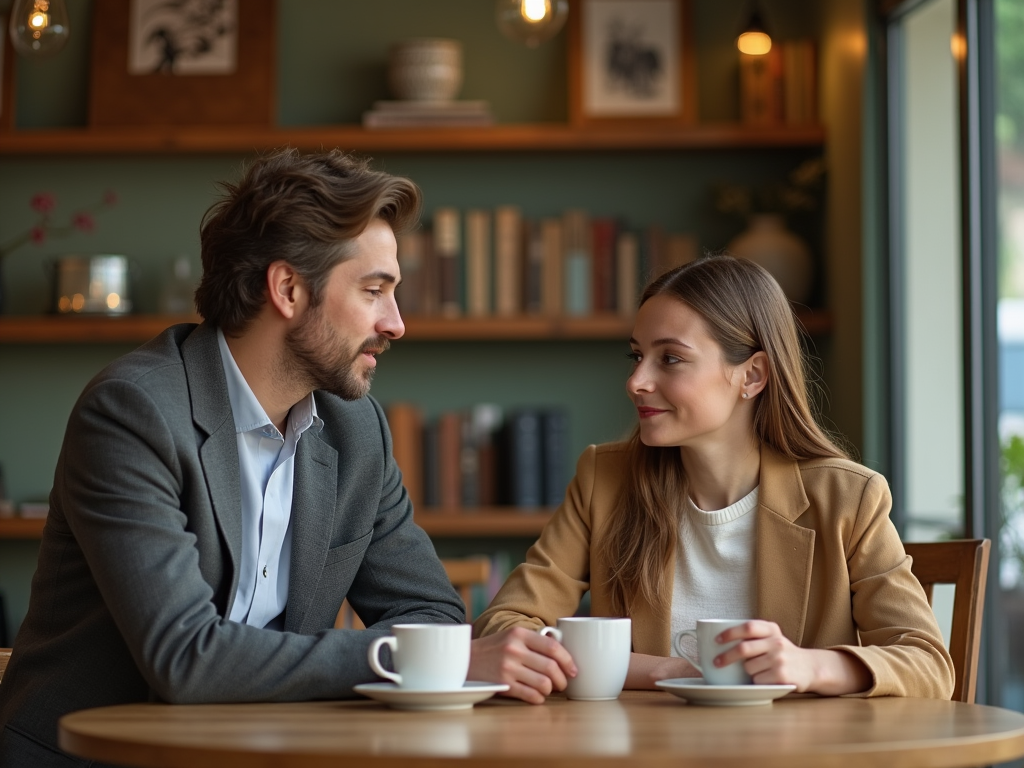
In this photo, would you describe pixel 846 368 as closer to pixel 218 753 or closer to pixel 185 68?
pixel 185 68

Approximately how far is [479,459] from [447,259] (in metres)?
0.62

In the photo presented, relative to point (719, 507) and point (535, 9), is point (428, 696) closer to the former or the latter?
point (719, 507)

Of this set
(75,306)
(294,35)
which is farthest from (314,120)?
(75,306)

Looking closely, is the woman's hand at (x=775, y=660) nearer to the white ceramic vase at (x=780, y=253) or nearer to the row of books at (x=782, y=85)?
the white ceramic vase at (x=780, y=253)

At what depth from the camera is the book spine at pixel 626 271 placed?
3.93m

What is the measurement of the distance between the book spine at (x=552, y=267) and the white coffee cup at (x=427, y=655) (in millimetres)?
2636

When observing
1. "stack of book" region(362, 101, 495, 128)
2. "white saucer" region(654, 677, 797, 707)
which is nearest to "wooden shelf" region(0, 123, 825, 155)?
"stack of book" region(362, 101, 495, 128)

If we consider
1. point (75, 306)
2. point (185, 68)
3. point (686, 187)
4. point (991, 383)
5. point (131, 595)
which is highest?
point (185, 68)

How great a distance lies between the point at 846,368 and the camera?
372 cm

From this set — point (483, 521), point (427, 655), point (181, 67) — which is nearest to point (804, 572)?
point (427, 655)

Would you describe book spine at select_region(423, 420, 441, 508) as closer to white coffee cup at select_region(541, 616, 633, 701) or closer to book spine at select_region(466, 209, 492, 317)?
book spine at select_region(466, 209, 492, 317)

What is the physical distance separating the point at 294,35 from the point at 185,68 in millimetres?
362

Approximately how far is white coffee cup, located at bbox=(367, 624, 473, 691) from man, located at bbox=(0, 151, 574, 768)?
11 cm

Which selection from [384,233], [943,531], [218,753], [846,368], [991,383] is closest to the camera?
[218,753]
